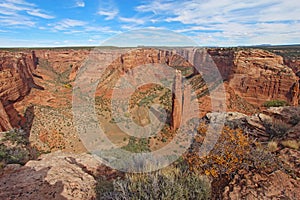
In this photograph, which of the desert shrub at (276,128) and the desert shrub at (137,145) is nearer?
the desert shrub at (276,128)

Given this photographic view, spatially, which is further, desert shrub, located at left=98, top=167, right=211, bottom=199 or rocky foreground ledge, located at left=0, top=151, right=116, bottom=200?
rocky foreground ledge, located at left=0, top=151, right=116, bottom=200

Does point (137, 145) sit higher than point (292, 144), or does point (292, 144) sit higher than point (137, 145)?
point (292, 144)

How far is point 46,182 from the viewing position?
6.06 m

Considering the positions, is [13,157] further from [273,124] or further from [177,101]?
[177,101]

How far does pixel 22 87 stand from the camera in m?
22.0

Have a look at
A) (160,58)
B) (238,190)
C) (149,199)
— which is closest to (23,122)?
(149,199)

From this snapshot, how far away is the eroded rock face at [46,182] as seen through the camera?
17.8 feet

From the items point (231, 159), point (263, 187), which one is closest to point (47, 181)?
point (231, 159)

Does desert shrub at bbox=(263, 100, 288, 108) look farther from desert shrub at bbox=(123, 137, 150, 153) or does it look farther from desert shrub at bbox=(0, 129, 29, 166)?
desert shrub at bbox=(0, 129, 29, 166)

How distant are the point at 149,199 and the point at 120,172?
3.45 metres

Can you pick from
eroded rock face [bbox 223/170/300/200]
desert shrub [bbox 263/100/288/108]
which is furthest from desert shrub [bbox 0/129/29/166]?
desert shrub [bbox 263/100/288/108]

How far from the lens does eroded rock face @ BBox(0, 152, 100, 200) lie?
543cm

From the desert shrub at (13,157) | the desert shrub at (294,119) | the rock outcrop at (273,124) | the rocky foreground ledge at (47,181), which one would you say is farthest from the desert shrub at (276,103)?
the desert shrub at (13,157)

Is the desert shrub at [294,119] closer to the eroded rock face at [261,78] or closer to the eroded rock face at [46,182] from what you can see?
the eroded rock face at [46,182]
